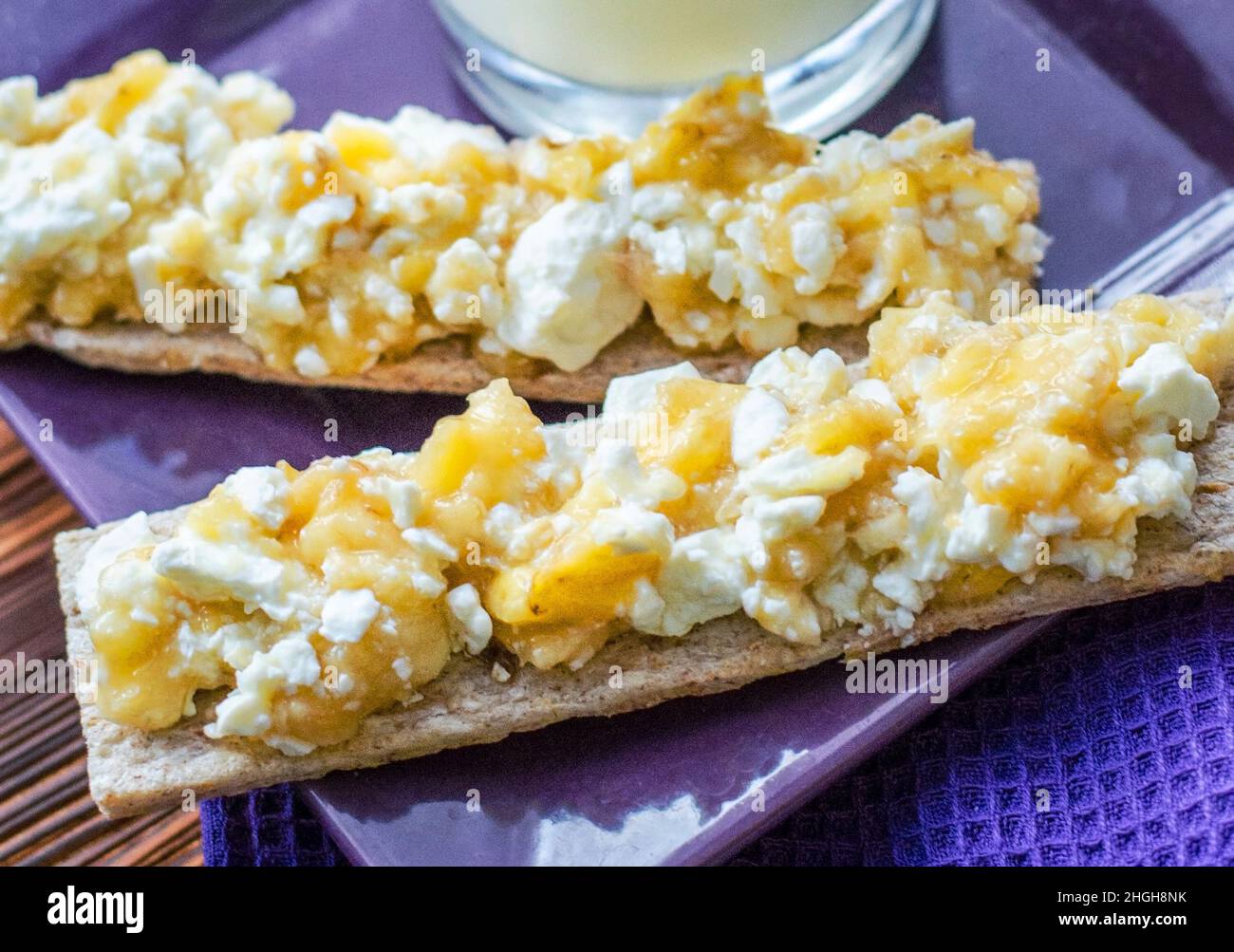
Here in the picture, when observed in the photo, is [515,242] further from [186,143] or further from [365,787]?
[365,787]

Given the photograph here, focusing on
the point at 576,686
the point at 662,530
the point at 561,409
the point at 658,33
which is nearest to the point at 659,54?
the point at 658,33

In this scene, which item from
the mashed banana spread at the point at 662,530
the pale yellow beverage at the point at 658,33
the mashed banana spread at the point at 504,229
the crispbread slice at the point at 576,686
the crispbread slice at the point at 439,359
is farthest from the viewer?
the pale yellow beverage at the point at 658,33

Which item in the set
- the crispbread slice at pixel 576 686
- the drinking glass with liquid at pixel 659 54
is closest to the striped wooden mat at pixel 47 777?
the crispbread slice at pixel 576 686

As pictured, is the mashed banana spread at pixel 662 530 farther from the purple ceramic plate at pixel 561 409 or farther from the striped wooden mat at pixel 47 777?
the striped wooden mat at pixel 47 777

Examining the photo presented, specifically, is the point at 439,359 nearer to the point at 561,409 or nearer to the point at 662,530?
the point at 561,409

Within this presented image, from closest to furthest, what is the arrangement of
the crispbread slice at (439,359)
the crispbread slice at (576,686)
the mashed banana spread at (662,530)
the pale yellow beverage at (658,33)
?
the mashed banana spread at (662,530)
the crispbread slice at (576,686)
the crispbread slice at (439,359)
the pale yellow beverage at (658,33)

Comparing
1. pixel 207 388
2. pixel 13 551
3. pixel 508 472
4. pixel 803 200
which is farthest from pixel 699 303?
pixel 13 551

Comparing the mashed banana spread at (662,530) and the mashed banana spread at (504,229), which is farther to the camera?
the mashed banana spread at (504,229)
